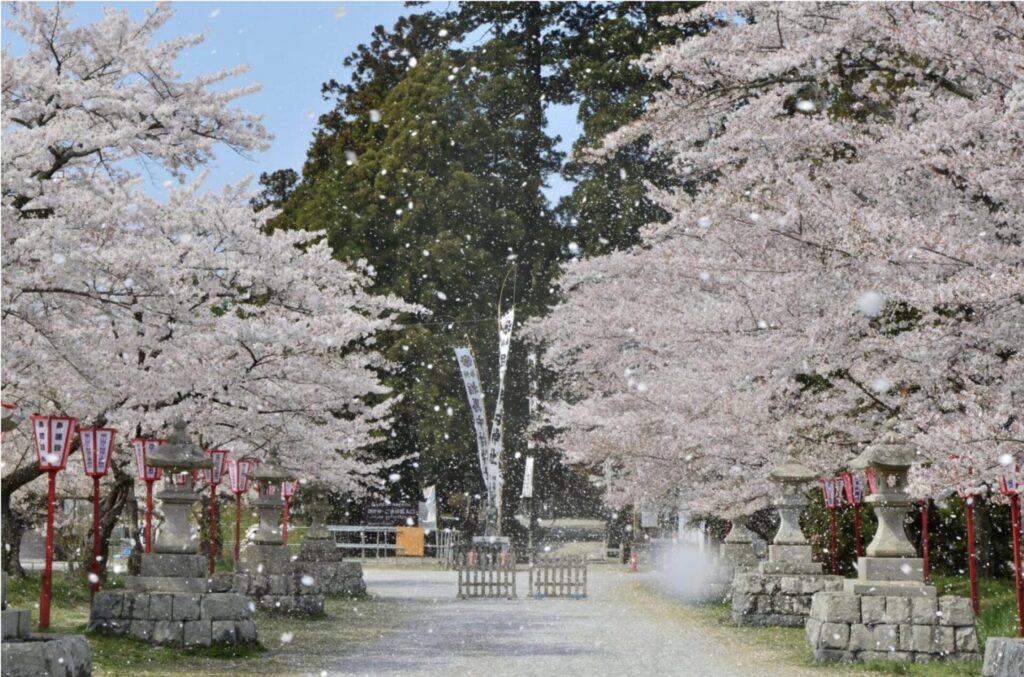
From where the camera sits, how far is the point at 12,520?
18.9m

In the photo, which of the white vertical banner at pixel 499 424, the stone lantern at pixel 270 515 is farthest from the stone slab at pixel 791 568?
the white vertical banner at pixel 499 424

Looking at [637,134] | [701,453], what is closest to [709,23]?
[701,453]

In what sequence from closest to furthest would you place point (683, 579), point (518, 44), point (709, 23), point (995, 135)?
point (995, 135) < point (683, 579) < point (709, 23) < point (518, 44)

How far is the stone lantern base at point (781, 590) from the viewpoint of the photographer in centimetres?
1454

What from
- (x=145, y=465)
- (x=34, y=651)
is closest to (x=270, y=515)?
(x=145, y=465)

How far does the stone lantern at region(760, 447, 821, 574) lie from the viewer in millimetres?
14539

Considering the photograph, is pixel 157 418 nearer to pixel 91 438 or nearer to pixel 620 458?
pixel 91 438

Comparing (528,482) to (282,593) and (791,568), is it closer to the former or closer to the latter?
(282,593)

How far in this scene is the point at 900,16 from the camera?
33.2 feet

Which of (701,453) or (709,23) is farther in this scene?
(709,23)

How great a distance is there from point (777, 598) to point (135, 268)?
9004 millimetres

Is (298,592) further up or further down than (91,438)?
further down

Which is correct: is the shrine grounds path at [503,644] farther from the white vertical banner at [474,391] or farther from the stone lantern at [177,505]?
the white vertical banner at [474,391]

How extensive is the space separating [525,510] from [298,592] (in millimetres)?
17804
